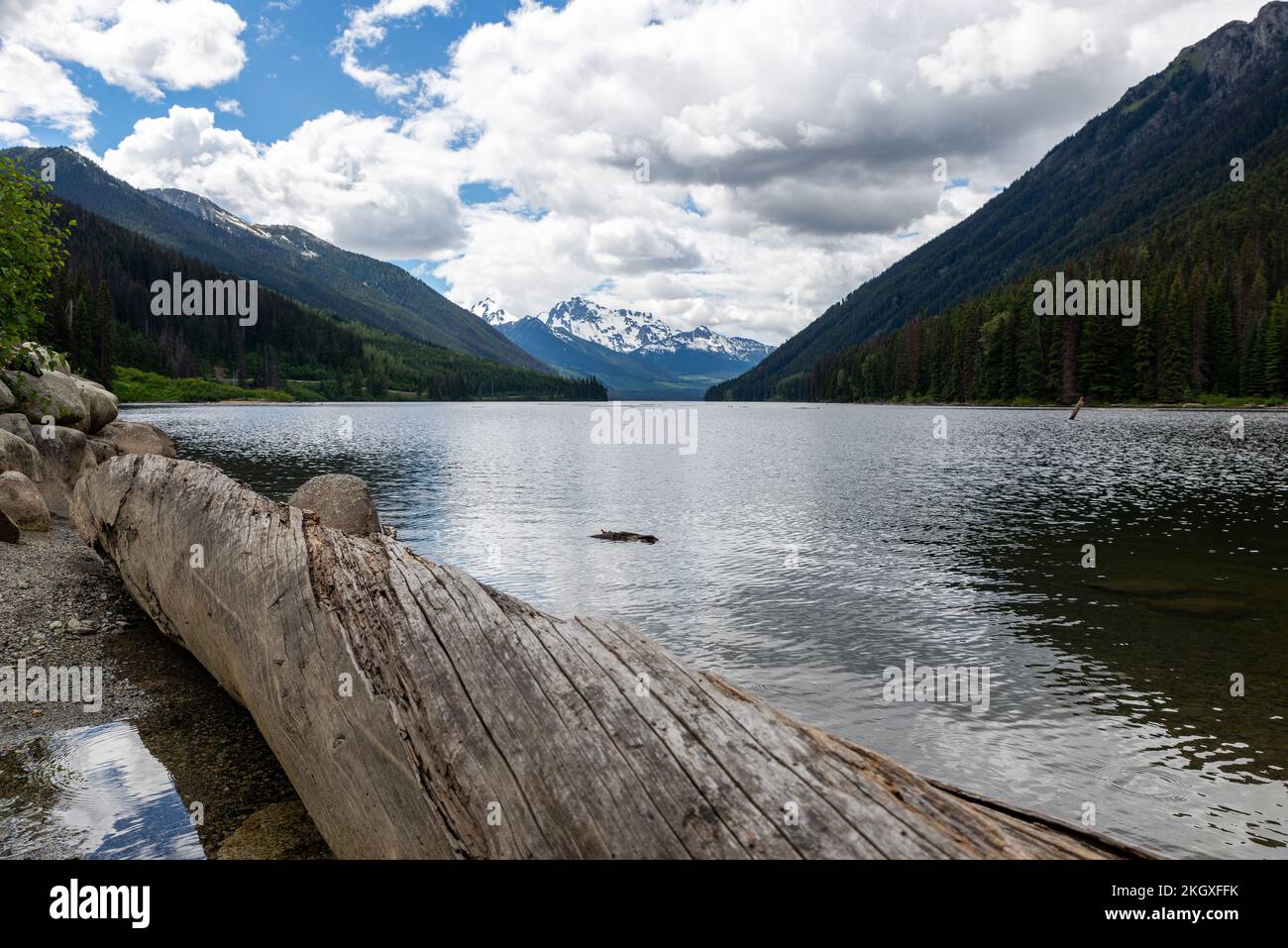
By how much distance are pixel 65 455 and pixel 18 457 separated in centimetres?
544

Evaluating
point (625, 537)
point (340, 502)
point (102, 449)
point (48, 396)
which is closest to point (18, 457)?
point (340, 502)

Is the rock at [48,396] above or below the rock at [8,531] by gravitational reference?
above

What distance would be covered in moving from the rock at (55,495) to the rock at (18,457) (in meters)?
0.66

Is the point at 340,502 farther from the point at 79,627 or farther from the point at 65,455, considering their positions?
the point at 65,455

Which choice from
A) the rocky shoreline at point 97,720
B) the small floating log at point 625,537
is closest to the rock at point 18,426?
the rocky shoreline at point 97,720

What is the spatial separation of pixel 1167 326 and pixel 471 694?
473ft

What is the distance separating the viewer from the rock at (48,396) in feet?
95.9

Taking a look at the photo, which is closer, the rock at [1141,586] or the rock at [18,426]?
the rock at [1141,586]

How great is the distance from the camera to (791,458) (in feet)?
195

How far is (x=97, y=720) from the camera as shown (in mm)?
9609

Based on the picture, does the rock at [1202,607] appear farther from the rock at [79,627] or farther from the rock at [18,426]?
the rock at [18,426]
